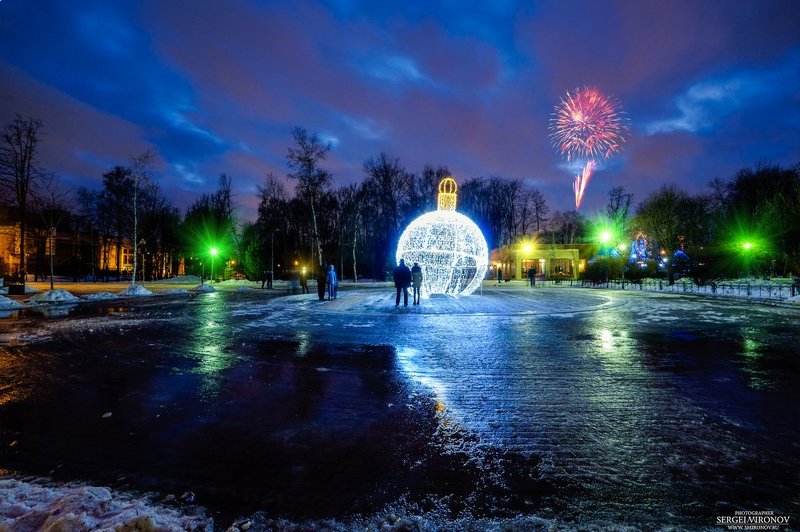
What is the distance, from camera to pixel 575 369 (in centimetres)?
642

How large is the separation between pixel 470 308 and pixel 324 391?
34.7 feet

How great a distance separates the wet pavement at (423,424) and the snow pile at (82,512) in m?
0.24

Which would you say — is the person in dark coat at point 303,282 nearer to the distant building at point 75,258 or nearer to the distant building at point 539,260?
the distant building at point 75,258

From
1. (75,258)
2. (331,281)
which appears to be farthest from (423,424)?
(75,258)

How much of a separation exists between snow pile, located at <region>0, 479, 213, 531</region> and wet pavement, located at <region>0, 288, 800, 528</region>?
0.24 metres

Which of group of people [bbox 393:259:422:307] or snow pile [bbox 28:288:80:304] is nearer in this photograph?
group of people [bbox 393:259:422:307]

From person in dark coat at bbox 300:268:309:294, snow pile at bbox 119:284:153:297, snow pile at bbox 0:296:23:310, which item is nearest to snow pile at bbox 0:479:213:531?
snow pile at bbox 0:296:23:310

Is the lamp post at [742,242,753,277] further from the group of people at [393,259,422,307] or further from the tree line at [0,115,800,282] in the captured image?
the group of people at [393,259,422,307]

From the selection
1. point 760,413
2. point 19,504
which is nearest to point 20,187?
point 19,504

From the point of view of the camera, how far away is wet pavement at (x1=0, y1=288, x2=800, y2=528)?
281cm

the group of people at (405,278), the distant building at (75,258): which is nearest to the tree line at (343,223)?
the distant building at (75,258)

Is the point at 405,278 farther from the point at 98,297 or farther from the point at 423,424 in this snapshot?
the point at 98,297

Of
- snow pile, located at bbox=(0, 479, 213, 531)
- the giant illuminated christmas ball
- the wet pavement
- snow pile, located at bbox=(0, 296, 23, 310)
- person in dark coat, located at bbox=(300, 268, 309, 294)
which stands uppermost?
the giant illuminated christmas ball

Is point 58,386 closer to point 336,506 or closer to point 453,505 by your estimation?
point 336,506
